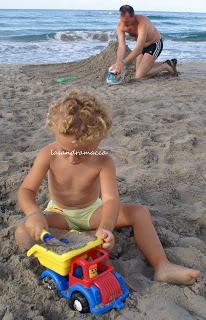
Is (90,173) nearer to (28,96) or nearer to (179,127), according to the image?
(179,127)

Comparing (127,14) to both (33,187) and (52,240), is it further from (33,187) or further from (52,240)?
(52,240)

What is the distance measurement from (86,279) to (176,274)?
50 cm

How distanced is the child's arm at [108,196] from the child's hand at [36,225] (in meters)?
0.29

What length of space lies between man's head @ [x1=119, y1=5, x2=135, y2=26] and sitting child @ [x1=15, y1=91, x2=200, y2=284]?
16.5 feet

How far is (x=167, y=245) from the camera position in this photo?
2.46m

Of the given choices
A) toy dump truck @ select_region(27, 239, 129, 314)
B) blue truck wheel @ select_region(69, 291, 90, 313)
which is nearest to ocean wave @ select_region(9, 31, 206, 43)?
toy dump truck @ select_region(27, 239, 129, 314)

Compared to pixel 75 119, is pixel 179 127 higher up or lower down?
lower down

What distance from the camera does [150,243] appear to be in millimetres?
2268

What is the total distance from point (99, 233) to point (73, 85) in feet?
16.6

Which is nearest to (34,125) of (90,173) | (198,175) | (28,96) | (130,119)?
(130,119)

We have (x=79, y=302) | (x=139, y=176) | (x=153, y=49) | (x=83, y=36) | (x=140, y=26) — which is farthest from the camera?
(x=83, y=36)

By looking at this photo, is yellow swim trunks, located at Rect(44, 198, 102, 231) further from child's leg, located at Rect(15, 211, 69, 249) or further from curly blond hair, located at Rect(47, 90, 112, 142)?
curly blond hair, located at Rect(47, 90, 112, 142)

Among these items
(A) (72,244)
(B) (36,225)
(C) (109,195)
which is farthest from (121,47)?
(A) (72,244)

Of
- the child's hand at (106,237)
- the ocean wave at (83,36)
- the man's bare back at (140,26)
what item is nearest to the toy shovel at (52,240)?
the child's hand at (106,237)
